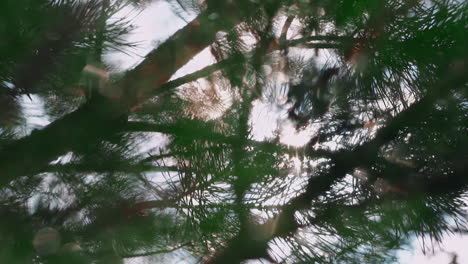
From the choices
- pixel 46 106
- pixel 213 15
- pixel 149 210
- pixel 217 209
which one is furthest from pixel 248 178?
pixel 46 106

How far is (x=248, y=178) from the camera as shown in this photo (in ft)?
2.60

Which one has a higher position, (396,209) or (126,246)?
(126,246)

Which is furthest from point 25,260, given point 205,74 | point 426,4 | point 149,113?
point 426,4

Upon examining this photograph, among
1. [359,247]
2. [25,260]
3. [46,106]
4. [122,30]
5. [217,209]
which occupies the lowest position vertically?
[359,247]

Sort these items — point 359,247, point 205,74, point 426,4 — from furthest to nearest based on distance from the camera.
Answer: point 205,74 → point 359,247 → point 426,4

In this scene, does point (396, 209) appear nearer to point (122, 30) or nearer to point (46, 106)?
point (122, 30)

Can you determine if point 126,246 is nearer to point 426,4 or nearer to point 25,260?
point 25,260

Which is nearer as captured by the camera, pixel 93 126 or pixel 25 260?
pixel 25 260

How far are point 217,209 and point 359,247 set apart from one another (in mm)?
255

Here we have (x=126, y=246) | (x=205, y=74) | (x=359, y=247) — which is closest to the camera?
(x=359, y=247)

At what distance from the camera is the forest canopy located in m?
0.76

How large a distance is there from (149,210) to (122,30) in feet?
1.09

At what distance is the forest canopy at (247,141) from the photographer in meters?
0.76

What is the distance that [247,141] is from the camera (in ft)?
2.76
